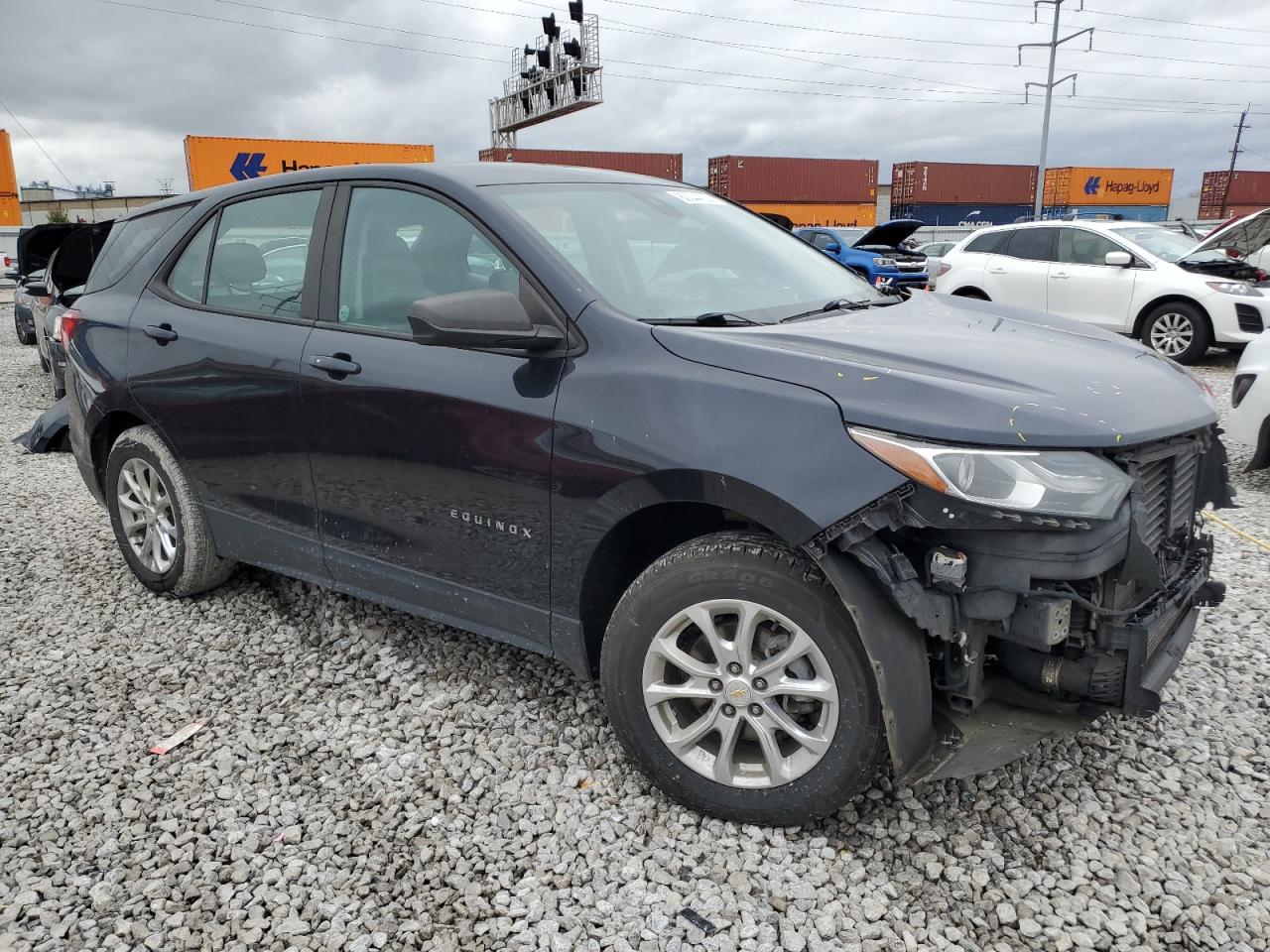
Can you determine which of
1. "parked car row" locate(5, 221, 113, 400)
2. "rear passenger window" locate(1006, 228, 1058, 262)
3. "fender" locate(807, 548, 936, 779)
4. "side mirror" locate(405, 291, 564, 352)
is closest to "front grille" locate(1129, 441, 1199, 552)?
"fender" locate(807, 548, 936, 779)

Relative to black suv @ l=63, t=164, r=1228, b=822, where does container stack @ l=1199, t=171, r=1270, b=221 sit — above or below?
above

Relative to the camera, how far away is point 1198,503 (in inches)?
104

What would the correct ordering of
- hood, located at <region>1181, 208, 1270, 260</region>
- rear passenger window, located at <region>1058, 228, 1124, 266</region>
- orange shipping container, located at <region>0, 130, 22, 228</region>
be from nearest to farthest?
1. hood, located at <region>1181, 208, 1270, 260</region>
2. rear passenger window, located at <region>1058, 228, 1124, 266</region>
3. orange shipping container, located at <region>0, 130, 22, 228</region>

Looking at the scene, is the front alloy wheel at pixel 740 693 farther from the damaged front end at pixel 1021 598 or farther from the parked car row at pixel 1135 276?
the parked car row at pixel 1135 276

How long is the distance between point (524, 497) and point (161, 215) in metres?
2.55

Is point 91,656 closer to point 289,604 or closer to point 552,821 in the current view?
point 289,604

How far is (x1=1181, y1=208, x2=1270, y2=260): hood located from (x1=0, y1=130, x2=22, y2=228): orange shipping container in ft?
137

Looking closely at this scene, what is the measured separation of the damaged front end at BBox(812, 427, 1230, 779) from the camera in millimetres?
2008

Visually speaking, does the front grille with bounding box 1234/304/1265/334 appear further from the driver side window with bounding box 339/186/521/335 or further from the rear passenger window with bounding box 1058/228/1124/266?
the driver side window with bounding box 339/186/521/335

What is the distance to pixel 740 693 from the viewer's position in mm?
2322

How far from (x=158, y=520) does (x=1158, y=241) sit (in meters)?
10.7

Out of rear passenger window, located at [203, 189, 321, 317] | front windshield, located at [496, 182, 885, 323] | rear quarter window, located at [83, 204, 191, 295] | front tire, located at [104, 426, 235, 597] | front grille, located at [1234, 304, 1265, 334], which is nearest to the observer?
front windshield, located at [496, 182, 885, 323]

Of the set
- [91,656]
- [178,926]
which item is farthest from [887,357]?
[91,656]

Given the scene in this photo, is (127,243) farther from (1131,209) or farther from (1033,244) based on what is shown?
(1131,209)
